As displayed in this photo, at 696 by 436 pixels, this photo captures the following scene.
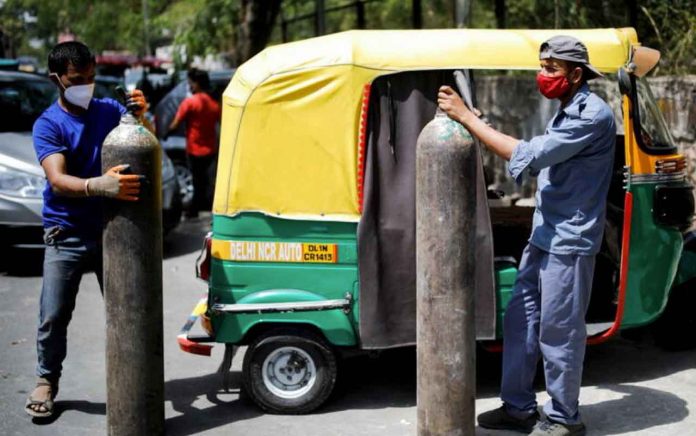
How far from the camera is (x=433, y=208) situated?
4809 mm

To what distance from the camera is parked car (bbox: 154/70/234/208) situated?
1355cm

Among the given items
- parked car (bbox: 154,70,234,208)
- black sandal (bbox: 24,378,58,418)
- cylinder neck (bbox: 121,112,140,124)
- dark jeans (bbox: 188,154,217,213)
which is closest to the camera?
cylinder neck (bbox: 121,112,140,124)

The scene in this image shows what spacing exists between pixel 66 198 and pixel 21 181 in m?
4.06

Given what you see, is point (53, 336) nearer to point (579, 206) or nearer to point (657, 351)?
point (579, 206)

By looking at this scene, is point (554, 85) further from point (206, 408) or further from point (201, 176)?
point (201, 176)

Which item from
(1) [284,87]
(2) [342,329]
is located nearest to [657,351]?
(2) [342,329]

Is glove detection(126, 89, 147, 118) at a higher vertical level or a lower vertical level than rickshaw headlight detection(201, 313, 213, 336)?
higher

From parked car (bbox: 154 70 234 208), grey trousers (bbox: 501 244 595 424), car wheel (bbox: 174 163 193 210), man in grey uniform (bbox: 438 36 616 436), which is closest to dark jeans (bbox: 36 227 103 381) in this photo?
man in grey uniform (bbox: 438 36 616 436)

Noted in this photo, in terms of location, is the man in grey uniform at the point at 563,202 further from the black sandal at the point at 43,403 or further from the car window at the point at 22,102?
the car window at the point at 22,102

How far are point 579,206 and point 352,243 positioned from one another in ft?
4.11

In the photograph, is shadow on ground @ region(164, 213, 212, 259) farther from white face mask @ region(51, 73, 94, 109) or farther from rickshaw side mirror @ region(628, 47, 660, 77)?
rickshaw side mirror @ region(628, 47, 660, 77)

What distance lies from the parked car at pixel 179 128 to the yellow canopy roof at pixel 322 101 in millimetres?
7390

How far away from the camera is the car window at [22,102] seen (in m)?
10.4

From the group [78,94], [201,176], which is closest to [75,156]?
[78,94]
